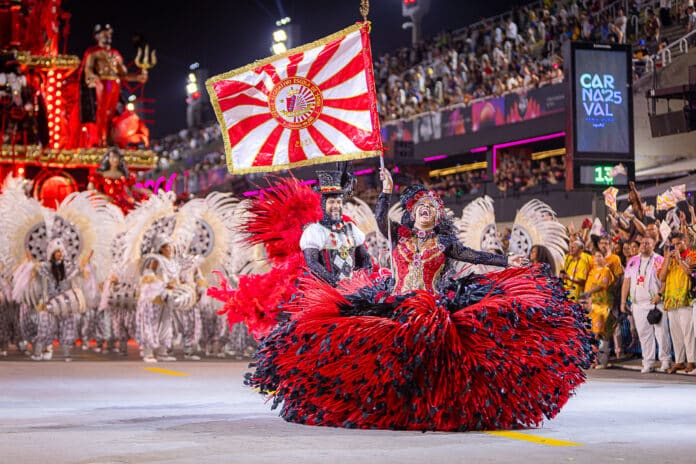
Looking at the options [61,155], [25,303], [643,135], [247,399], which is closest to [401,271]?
[247,399]

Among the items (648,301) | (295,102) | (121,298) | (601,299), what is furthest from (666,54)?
(295,102)

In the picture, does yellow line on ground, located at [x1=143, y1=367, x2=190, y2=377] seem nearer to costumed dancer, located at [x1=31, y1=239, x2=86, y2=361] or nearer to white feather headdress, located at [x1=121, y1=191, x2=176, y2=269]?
costumed dancer, located at [x1=31, y1=239, x2=86, y2=361]

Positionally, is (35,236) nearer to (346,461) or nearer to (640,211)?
(640,211)

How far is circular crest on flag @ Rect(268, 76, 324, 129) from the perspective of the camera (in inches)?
391

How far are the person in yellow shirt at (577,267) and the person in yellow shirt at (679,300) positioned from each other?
159 cm

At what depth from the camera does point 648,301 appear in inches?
591

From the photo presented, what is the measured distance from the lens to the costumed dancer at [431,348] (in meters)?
8.02

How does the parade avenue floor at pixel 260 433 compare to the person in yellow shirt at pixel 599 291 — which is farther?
the person in yellow shirt at pixel 599 291

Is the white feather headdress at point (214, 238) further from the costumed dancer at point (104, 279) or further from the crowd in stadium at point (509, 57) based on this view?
the crowd in stadium at point (509, 57)

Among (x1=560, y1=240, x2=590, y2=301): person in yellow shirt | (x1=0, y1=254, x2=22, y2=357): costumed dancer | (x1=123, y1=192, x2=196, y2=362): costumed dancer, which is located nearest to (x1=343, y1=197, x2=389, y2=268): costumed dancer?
(x1=560, y1=240, x2=590, y2=301): person in yellow shirt

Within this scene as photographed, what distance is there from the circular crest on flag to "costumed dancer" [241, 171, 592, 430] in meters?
1.46

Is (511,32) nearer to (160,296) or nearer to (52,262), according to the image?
(160,296)

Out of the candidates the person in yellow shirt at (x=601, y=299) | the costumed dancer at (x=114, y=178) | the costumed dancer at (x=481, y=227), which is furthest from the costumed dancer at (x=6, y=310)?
the person in yellow shirt at (x=601, y=299)

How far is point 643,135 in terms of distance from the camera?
2338cm
